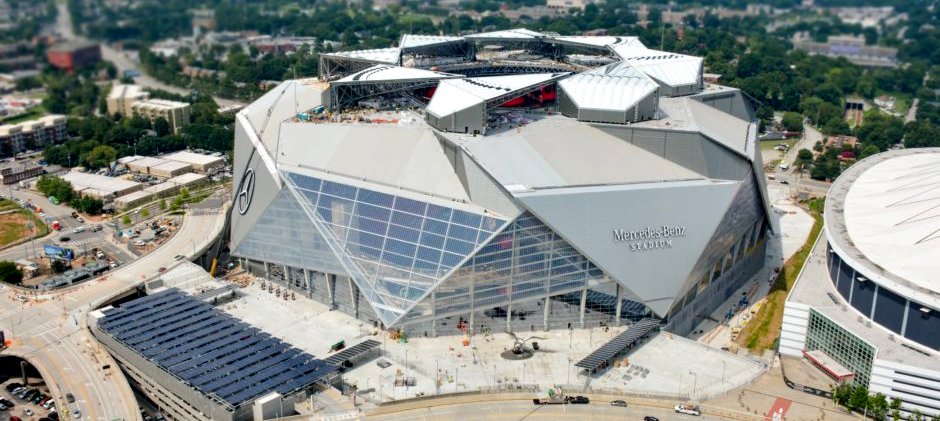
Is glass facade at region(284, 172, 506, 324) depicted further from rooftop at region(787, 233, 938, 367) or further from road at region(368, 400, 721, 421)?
rooftop at region(787, 233, 938, 367)

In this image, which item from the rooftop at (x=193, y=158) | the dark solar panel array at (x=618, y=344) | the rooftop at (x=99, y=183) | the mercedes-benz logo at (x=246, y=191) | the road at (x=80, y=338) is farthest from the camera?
the rooftop at (x=193, y=158)

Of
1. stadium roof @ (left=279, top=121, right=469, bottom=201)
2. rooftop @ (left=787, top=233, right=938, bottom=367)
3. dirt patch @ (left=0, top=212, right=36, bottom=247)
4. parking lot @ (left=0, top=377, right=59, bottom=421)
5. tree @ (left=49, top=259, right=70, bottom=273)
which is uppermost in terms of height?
stadium roof @ (left=279, top=121, right=469, bottom=201)

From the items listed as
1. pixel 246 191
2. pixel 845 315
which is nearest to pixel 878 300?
pixel 845 315

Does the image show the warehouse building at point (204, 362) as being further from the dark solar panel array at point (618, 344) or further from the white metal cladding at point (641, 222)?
the white metal cladding at point (641, 222)

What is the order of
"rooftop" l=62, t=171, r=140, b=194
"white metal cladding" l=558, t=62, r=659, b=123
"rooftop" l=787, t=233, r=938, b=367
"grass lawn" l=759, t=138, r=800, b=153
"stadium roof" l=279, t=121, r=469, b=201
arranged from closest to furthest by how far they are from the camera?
"rooftop" l=787, t=233, r=938, b=367 < "stadium roof" l=279, t=121, r=469, b=201 < "white metal cladding" l=558, t=62, r=659, b=123 < "rooftop" l=62, t=171, r=140, b=194 < "grass lawn" l=759, t=138, r=800, b=153

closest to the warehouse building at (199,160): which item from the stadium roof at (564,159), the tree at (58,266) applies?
the tree at (58,266)

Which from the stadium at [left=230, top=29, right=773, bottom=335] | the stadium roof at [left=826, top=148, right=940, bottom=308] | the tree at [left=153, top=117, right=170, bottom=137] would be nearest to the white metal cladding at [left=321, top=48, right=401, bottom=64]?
the stadium at [left=230, top=29, right=773, bottom=335]

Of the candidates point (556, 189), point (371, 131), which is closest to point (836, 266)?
point (556, 189)
